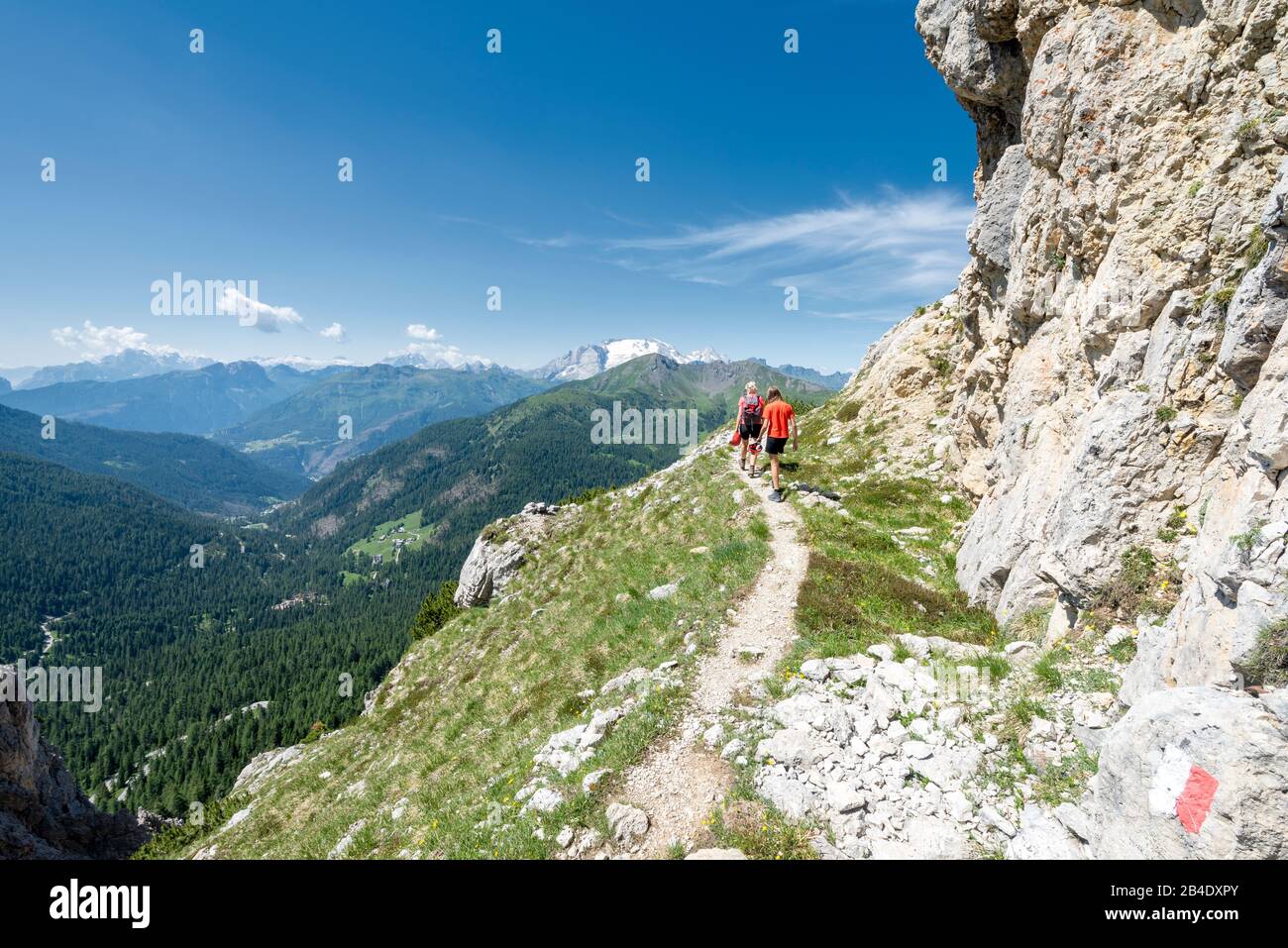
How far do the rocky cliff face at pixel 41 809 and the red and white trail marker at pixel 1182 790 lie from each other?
172 ft

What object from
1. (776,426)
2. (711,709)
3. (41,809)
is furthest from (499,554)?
(41,809)

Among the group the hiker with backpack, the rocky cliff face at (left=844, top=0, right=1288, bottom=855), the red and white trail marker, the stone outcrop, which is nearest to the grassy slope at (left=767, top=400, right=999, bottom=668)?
the rocky cliff face at (left=844, top=0, right=1288, bottom=855)

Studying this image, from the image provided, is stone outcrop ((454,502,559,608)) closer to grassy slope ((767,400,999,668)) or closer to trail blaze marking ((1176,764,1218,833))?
grassy slope ((767,400,999,668))

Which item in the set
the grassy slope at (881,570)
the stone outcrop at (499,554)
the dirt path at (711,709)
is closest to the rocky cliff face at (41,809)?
the stone outcrop at (499,554)

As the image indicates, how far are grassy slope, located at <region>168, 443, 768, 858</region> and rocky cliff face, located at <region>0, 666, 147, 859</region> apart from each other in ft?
41.3

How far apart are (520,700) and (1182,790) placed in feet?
49.4

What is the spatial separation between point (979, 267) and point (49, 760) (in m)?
84.6

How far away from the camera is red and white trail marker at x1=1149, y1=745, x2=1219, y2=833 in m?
5.15

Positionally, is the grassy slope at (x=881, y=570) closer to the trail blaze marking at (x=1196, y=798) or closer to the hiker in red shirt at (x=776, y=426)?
the hiker in red shirt at (x=776, y=426)

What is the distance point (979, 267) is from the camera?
20188 mm
